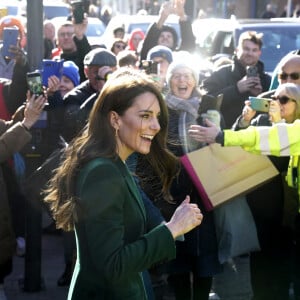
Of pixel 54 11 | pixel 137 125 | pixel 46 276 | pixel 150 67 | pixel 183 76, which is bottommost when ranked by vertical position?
pixel 46 276

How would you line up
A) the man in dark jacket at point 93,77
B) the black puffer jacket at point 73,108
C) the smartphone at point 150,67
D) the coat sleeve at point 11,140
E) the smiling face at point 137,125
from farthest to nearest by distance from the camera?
the smartphone at point 150,67, the man in dark jacket at point 93,77, the black puffer jacket at point 73,108, the coat sleeve at point 11,140, the smiling face at point 137,125

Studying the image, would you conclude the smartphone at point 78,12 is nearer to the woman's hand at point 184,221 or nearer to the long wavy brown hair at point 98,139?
the long wavy brown hair at point 98,139

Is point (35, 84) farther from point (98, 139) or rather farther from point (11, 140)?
point (98, 139)

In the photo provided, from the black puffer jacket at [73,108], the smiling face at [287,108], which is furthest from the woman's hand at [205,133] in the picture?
the black puffer jacket at [73,108]

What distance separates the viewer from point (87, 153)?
2.94m

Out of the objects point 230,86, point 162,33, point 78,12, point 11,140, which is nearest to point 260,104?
point 11,140

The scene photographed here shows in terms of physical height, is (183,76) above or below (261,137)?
above

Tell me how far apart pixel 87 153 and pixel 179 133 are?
2.42 meters

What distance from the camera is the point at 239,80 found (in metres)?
7.11

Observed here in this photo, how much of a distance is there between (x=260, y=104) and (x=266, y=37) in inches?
230

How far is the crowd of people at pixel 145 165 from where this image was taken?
286 cm

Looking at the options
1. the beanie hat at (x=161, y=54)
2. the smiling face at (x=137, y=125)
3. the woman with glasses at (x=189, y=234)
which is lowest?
the woman with glasses at (x=189, y=234)

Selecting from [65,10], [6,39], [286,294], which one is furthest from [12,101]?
[65,10]

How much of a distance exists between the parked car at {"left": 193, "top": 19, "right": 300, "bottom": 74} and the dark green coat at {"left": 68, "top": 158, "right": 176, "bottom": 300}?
7.24m
